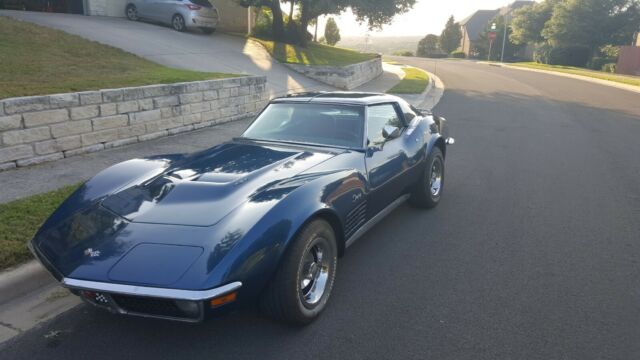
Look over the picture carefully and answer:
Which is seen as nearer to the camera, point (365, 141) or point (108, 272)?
point (108, 272)

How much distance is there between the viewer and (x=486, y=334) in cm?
308

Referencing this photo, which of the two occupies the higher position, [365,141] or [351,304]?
[365,141]

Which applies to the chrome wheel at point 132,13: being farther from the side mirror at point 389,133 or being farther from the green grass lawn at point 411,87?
the side mirror at point 389,133

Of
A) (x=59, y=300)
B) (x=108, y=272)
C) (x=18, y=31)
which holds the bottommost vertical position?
(x=59, y=300)

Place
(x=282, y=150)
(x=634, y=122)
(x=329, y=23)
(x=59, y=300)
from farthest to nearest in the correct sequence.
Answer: (x=329, y=23), (x=634, y=122), (x=282, y=150), (x=59, y=300)

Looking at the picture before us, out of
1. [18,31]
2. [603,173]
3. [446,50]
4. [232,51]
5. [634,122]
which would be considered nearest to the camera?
[603,173]

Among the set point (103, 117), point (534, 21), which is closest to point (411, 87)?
point (103, 117)

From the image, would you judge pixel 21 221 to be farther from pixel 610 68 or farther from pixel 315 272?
pixel 610 68

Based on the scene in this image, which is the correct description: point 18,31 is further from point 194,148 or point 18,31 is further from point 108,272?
point 108,272

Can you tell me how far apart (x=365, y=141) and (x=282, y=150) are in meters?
0.75

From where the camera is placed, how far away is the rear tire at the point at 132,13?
1923cm

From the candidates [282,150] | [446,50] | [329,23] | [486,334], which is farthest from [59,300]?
[446,50]

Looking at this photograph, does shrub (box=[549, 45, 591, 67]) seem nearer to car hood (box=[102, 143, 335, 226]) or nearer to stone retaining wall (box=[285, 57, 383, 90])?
stone retaining wall (box=[285, 57, 383, 90])

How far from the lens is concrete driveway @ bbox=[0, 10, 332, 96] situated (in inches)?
514
